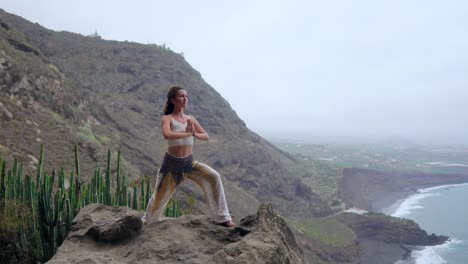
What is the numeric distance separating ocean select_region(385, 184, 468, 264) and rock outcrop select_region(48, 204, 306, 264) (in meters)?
45.9

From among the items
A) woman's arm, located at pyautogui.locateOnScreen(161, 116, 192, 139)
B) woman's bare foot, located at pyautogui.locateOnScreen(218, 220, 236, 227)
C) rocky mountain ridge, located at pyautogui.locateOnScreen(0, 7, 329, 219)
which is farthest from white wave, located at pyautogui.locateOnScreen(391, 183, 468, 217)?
woman's arm, located at pyautogui.locateOnScreen(161, 116, 192, 139)

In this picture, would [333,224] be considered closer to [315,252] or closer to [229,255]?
[315,252]

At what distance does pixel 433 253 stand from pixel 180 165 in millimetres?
51044

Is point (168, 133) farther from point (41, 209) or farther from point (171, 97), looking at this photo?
point (41, 209)

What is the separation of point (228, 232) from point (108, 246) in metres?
1.67

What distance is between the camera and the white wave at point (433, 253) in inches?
1805

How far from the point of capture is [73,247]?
5.72 meters

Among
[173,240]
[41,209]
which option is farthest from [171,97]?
Answer: [41,209]

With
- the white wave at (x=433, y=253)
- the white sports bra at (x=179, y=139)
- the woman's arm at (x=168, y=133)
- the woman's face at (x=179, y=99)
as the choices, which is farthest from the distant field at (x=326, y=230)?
the woman's arm at (x=168, y=133)

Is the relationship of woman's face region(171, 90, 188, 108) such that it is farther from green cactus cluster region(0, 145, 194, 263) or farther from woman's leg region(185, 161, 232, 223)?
green cactus cluster region(0, 145, 194, 263)

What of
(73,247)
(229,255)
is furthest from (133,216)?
(229,255)

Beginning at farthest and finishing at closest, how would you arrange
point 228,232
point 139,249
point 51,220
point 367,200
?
point 367,200 → point 51,220 → point 228,232 → point 139,249

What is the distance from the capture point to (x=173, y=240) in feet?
18.4

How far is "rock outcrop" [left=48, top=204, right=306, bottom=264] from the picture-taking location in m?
5.13
